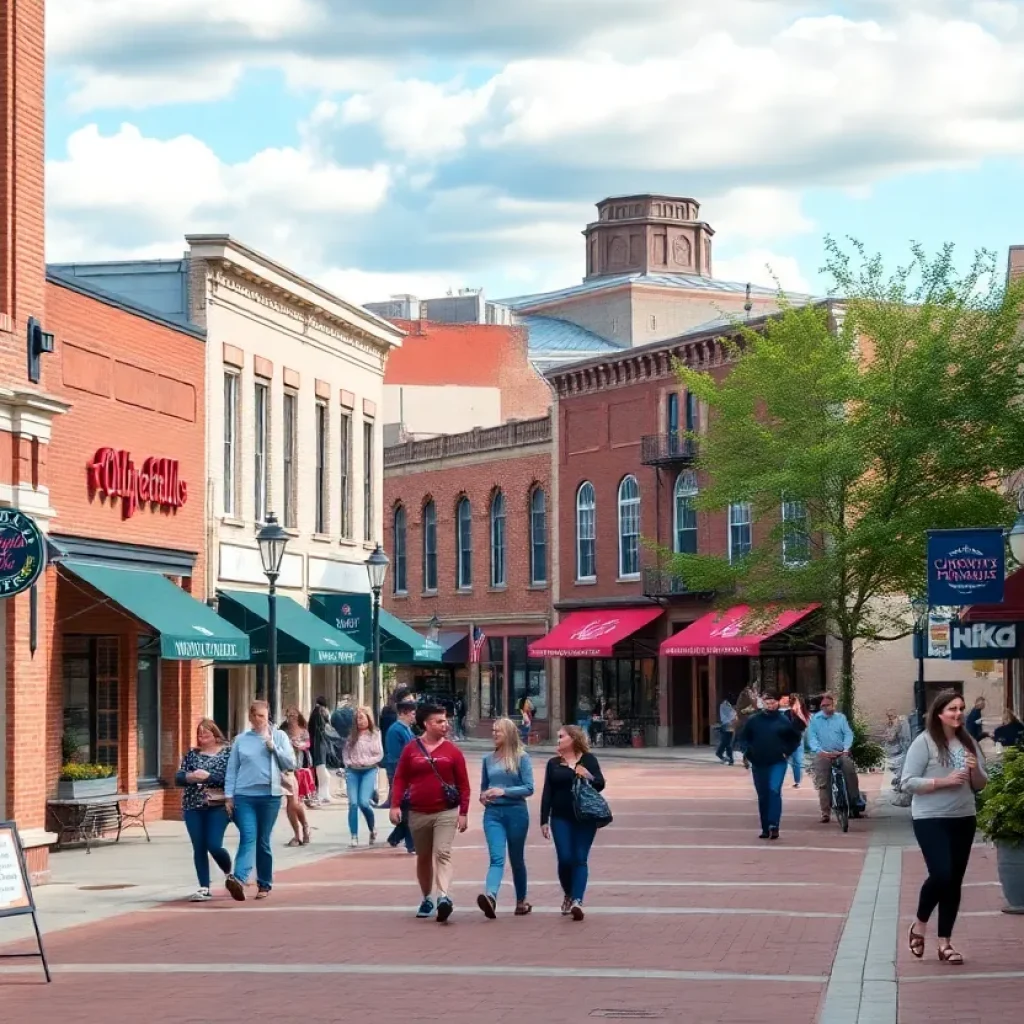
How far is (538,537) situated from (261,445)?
34.8 m

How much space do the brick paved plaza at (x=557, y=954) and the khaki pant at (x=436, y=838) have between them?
1.28 feet

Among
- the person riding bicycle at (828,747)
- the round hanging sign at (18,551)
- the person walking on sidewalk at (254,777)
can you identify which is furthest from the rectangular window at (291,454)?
the person walking on sidewalk at (254,777)

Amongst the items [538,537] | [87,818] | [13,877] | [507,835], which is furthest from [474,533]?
[13,877]

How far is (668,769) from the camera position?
4653 centimetres

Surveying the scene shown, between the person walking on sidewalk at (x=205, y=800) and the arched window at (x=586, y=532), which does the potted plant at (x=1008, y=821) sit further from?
the arched window at (x=586, y=532)

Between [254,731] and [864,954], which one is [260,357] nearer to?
[254,731]

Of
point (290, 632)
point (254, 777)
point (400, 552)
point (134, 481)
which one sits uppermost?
point (400, 552)

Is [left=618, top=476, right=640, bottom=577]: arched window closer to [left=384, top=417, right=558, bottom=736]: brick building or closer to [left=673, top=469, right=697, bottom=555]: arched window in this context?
[left=673, top=469, right=697, bottom=555]: arched window

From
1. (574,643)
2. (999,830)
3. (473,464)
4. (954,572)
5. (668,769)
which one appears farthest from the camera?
(473,464)

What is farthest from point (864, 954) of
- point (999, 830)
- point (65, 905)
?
point (65, 905)

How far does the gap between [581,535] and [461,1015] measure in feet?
179

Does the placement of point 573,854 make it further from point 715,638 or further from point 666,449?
point 666,449

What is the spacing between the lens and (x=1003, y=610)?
2234 cm

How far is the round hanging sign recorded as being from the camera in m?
17.8
